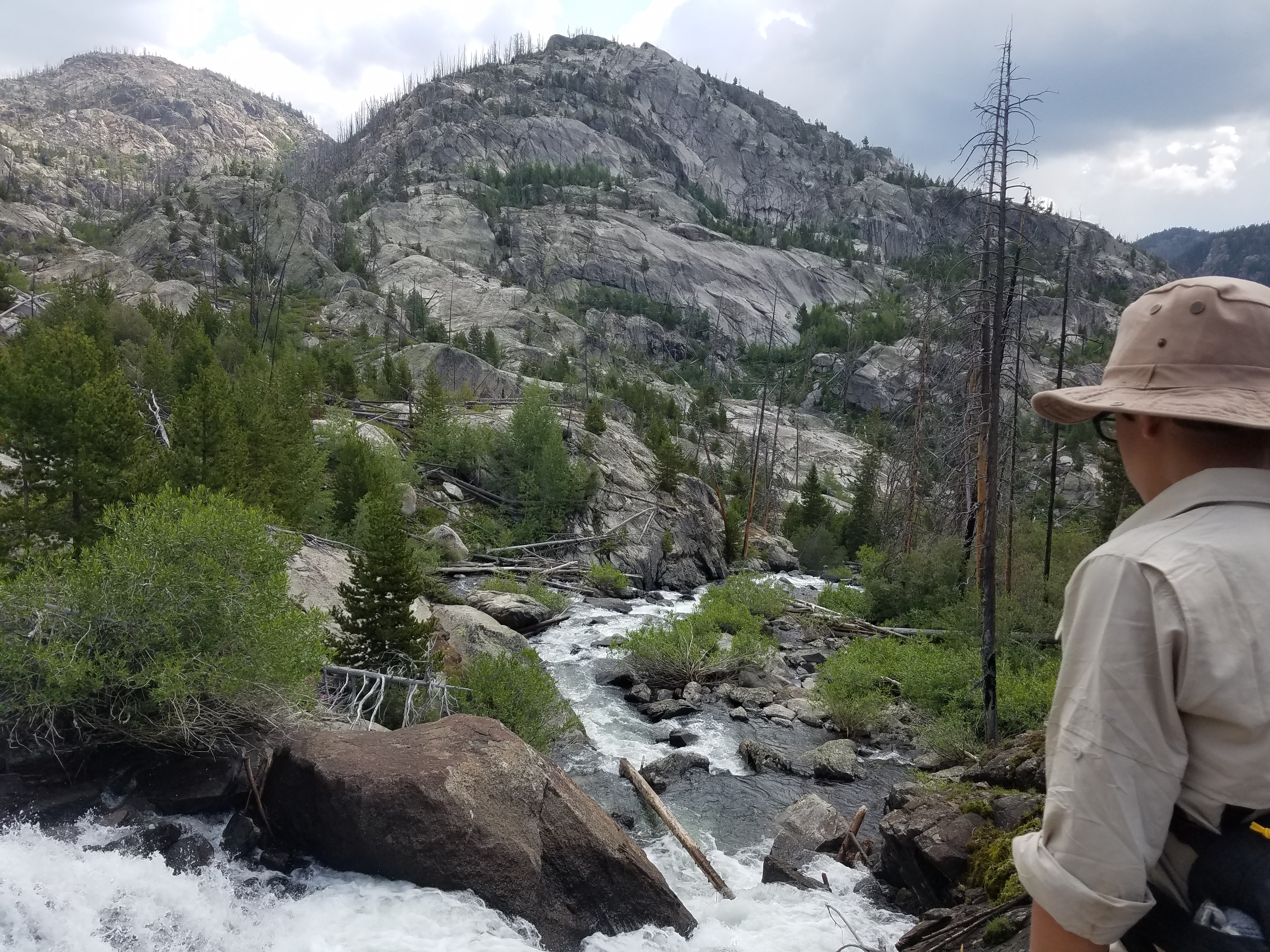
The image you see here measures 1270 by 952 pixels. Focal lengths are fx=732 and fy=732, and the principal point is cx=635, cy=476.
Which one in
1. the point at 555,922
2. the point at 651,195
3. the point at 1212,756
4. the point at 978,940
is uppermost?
the point at 651,195

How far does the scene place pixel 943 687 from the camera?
1594 cm

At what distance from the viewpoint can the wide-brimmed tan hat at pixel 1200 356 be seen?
1745 mm

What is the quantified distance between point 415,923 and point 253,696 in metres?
3.44

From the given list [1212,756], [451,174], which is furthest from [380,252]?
[1212,756]

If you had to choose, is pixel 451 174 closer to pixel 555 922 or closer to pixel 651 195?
pixel 651 195

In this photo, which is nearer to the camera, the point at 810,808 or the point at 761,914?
the point at 761,914

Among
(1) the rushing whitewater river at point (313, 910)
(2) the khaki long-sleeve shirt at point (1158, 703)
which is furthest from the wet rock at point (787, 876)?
(2) the khaki long-sleeve shirt at point (1158, 703)

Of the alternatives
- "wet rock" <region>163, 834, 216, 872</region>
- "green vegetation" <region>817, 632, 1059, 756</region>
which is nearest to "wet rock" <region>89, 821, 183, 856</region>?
"wet rock" <region>163, 834, 216, 872</region>

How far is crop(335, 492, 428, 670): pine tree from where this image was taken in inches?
522

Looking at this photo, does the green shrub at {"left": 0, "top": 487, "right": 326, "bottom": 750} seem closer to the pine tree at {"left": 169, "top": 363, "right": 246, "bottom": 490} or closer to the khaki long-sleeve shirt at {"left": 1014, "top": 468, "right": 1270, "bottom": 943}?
the khaki long-sleeve shirt at {"left": 1014, "top": 468, "right": 1270, "bottom": 943}

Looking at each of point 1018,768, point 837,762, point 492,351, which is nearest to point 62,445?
point 837,762

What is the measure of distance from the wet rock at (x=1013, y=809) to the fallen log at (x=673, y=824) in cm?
334

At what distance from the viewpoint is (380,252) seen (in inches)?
5012

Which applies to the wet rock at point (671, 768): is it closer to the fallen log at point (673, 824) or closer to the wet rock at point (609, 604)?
the fallen log at point (673, 824)
